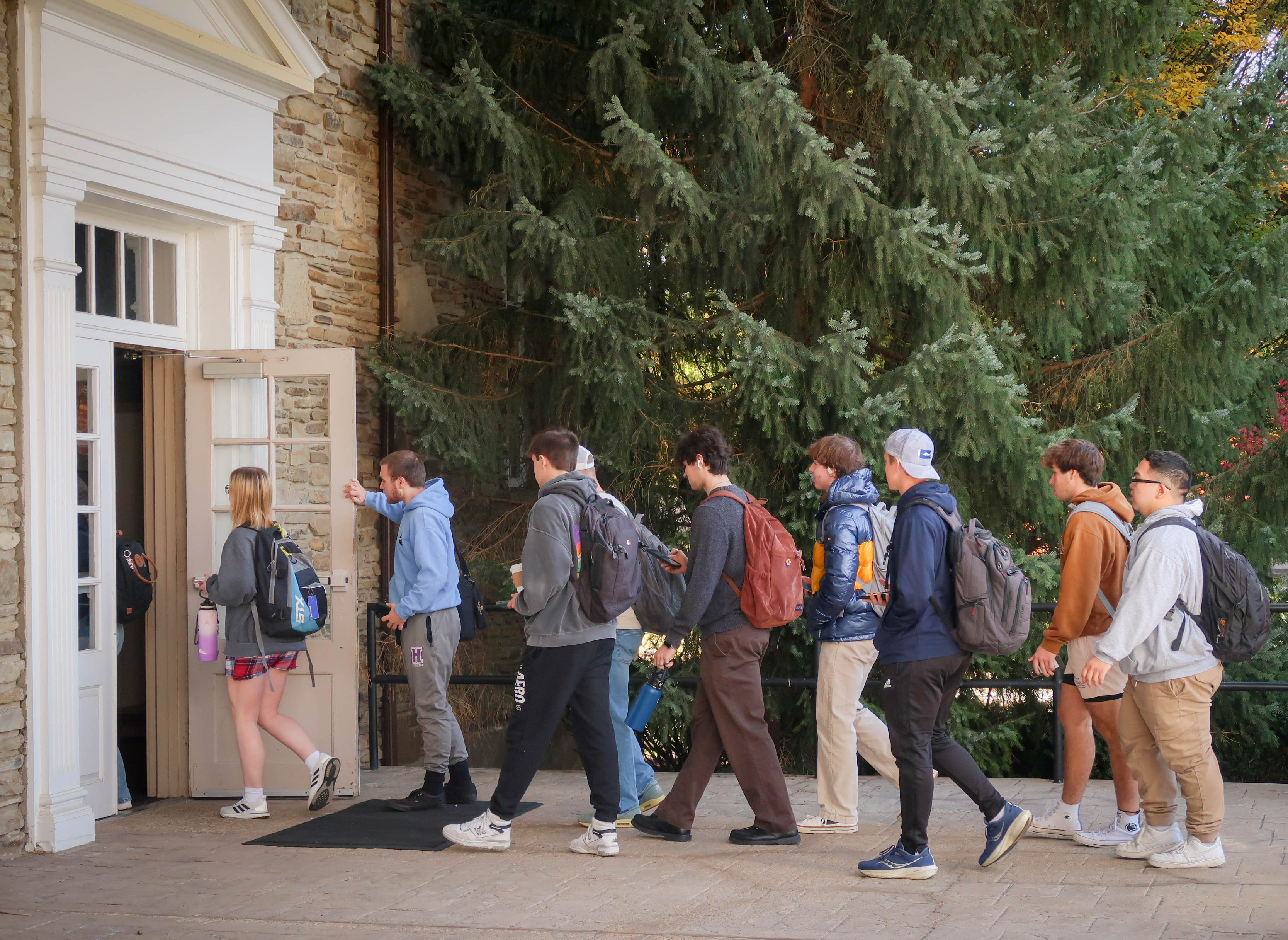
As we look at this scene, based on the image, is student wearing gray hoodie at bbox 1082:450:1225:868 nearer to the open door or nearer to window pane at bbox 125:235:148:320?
the open door

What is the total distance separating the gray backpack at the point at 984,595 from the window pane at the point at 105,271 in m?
4.30

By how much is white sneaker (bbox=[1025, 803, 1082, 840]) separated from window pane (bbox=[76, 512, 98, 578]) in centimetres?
469

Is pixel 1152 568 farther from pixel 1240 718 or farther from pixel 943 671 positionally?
pixel 1240 718

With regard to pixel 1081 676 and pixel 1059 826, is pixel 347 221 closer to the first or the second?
pixel 1081 676

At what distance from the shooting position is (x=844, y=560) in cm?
570

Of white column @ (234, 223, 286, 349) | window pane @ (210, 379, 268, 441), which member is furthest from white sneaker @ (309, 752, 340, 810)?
white column @ (234, 223, 286, 349)

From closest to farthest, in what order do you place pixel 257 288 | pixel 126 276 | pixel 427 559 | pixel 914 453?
pixel 914 453 < pixel 427 559 < pixel 126 276 < pixel 257 288

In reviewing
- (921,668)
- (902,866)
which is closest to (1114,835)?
(902,866)

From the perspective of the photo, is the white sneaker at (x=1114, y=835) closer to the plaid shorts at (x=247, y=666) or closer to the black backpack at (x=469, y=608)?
the black backpack at (x=469, y=608)

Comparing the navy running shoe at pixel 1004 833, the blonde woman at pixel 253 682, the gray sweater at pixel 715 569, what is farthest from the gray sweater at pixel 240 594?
the navy running shoe at pixel 1004 833

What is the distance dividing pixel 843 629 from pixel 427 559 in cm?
209

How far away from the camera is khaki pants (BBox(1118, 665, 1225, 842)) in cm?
519

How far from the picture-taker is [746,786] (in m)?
5.84

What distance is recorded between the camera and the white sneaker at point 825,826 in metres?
6.10
